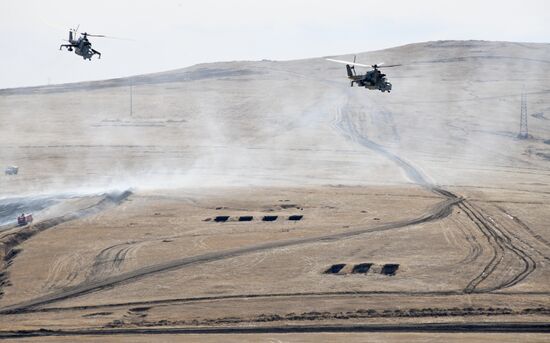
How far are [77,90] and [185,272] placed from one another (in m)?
142

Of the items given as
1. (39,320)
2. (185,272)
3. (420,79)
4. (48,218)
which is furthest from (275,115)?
(39,320)

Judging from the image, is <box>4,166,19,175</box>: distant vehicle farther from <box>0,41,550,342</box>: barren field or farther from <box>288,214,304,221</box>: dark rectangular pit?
<box>288,214,304,221</box>: dark rectangular pit

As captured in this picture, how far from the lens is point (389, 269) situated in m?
57.6

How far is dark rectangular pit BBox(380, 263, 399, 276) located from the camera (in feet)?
186

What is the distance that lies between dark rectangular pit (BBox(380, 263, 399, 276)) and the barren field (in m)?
0.12

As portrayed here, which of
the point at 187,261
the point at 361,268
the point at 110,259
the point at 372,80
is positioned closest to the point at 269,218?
the point at 372,80

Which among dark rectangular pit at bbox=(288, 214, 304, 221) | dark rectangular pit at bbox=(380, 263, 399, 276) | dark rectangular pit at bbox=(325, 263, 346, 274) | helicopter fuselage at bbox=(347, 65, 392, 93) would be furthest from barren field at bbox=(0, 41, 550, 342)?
helicopter fuselage at bbox=(347, 65, 392, 93)

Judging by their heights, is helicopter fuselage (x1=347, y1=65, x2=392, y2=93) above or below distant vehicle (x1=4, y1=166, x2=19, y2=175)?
above

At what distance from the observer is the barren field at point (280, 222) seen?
48281mm

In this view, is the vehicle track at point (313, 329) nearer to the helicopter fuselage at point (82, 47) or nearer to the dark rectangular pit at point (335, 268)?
the dark rectangular pit at point (335, 268)

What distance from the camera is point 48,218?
249 ft

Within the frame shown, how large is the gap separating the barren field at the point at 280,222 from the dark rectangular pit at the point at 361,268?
280mm

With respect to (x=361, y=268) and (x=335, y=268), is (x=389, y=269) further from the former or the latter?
(x=335, y=268)

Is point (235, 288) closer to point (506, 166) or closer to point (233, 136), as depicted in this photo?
point (506, 166)
